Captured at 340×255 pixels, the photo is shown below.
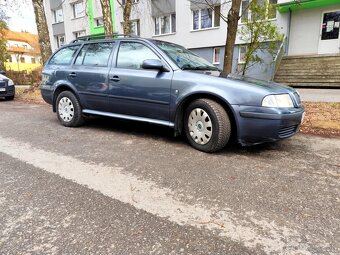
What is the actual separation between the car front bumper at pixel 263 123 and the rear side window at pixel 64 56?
12.0 ft

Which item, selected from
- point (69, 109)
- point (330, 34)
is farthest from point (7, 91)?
point (330, 34)

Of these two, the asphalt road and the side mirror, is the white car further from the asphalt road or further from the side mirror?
the side mirror

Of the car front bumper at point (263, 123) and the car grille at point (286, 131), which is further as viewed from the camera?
the car grille at point (286, 131)

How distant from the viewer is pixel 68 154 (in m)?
3.76

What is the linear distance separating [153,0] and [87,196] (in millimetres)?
19400

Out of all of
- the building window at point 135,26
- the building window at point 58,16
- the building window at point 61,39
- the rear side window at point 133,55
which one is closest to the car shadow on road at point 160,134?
the rear side window at point 133,55

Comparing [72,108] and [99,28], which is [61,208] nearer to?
[72,108]

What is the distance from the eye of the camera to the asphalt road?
1.88 metres

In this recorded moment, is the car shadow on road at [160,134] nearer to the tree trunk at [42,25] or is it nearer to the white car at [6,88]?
the white car at [6,88]

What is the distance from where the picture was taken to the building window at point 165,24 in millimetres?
18953

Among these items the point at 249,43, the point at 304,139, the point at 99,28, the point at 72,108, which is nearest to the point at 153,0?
the point at 99,28

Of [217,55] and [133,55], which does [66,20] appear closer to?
[217,55]

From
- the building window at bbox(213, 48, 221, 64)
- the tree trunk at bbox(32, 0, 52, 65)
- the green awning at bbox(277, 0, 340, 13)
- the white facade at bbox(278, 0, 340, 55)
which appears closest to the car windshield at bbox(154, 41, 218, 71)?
the tree trunk at bbox(32, 0, 52, 65)

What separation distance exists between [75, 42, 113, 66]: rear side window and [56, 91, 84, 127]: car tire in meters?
0.71
